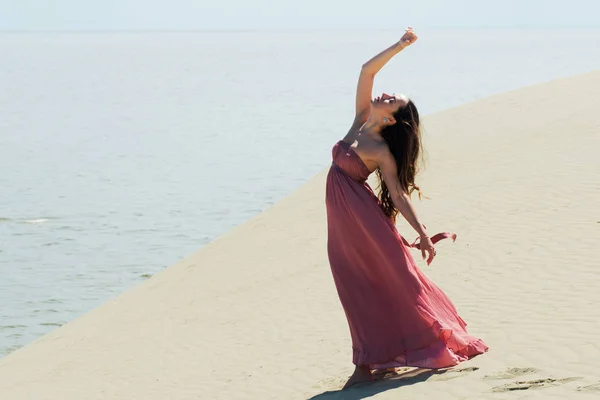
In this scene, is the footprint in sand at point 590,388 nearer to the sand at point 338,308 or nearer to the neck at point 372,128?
the sand at point 338,308

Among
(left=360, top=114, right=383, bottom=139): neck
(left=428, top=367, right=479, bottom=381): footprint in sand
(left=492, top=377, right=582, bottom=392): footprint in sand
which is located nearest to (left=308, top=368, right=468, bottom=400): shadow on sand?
(left=428, top=367, right=479, bottom=381): footprint in sand

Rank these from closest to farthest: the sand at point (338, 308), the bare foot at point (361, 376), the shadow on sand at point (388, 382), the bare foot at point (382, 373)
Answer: the shadow on sand at point (388, 382), the bare foot at point (361, 376), the bare foot at point (382, 373), the sand at point (338, 308)

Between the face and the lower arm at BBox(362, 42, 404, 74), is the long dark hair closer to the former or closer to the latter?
the face

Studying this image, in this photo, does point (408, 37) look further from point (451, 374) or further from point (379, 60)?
point (451, 374)

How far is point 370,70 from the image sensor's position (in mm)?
7020

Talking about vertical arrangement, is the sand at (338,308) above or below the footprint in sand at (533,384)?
above

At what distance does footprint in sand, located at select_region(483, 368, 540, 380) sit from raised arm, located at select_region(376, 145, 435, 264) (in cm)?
83

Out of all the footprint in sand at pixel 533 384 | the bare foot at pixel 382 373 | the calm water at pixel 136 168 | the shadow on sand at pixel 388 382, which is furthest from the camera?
the calm water at pixel 136 168

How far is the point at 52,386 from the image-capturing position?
10312 mm

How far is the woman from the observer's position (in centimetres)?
699

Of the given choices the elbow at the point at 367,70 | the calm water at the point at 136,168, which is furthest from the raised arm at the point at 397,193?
the calm water at the point at 136,168

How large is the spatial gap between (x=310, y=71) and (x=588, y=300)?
82365mm

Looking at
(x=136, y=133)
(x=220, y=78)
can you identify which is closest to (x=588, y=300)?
(x=136, y=133)

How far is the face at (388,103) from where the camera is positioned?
697 cm
